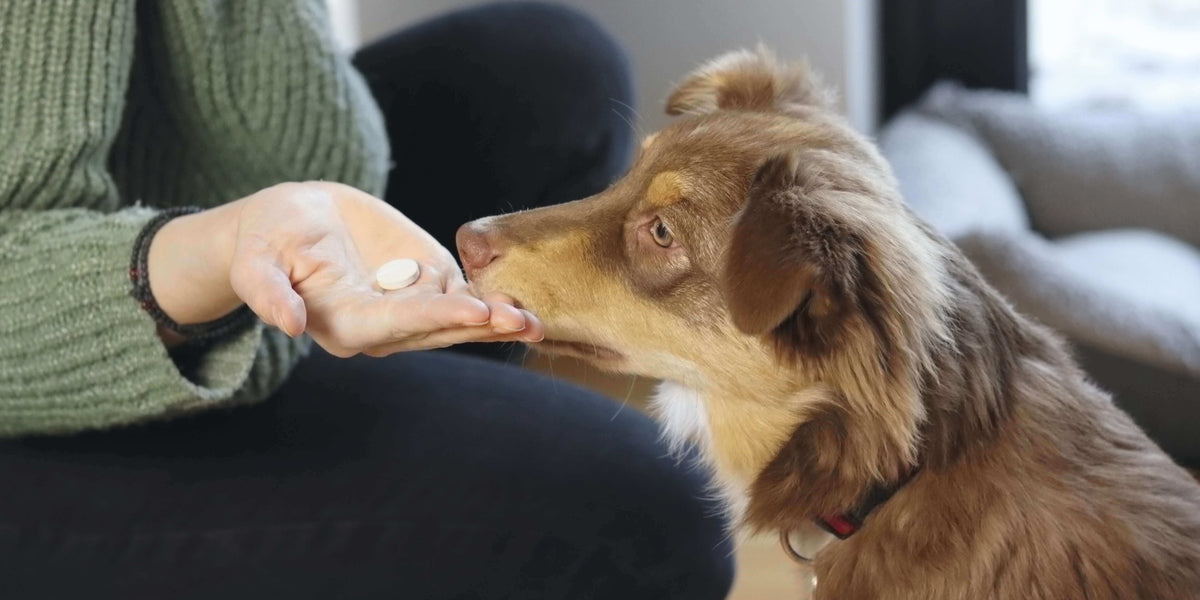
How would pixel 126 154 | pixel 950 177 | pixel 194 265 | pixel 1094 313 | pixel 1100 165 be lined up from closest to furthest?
pixel 194 265, pixel 126 154, pixel 1094 313, pixel 950 177, pixel 1100 165

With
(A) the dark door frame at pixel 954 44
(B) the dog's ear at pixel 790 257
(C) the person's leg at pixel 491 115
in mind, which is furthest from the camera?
(A) the dark door frame at pixel 954 44

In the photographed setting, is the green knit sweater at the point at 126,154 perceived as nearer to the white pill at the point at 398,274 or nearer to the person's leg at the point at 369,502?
the person's leg at the point at 369,502

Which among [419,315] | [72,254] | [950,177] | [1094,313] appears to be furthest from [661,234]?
[950,177]

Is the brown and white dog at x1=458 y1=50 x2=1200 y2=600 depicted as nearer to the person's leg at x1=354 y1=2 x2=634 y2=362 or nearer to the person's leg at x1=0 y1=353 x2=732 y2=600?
the person's leg at x1=0 y1=353 x2=732 y2=600

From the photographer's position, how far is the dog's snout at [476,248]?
1299mm

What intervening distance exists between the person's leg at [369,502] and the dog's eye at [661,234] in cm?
37

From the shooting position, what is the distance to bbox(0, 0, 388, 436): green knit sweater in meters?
1.33

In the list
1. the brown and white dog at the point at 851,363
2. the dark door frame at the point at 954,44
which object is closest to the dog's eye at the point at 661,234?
the brown and white dog at the point at 851,363

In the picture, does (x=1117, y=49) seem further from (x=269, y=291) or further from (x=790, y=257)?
(x=269, y=291)

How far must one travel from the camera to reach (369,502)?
1415 millimetres

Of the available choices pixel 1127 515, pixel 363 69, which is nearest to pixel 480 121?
pixel 363 69

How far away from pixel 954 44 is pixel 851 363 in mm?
2433

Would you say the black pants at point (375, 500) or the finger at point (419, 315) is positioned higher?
the finger at point (419, 315)

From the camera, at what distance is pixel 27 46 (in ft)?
4.58
